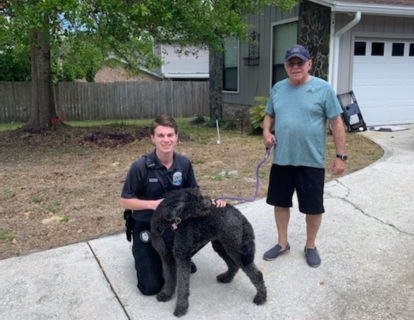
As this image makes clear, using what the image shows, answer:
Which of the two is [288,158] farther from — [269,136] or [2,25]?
[2,25]

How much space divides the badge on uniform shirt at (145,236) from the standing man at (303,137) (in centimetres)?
113

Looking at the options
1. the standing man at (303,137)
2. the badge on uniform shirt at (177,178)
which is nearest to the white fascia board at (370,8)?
the standing man at (303,137)

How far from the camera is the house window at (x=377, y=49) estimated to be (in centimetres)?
998

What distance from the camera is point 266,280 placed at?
3.16m

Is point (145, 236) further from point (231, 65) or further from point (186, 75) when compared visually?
point (186, 75)

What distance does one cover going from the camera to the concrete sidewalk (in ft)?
9.05

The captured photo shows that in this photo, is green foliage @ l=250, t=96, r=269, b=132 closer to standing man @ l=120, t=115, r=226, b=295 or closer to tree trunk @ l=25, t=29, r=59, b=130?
tree trunk @ l=25, t=29, r=59, b=130

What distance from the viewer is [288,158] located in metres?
3.27

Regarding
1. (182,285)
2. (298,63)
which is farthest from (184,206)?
(298,63)

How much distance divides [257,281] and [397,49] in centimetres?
949

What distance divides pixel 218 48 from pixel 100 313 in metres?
7.78

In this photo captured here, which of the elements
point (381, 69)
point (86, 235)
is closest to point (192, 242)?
point (86, 235)

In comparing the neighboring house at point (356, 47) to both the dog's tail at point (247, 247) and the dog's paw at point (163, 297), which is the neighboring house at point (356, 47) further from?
the dog's paw at point (163, 297)

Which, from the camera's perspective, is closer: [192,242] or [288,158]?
[192,242]
